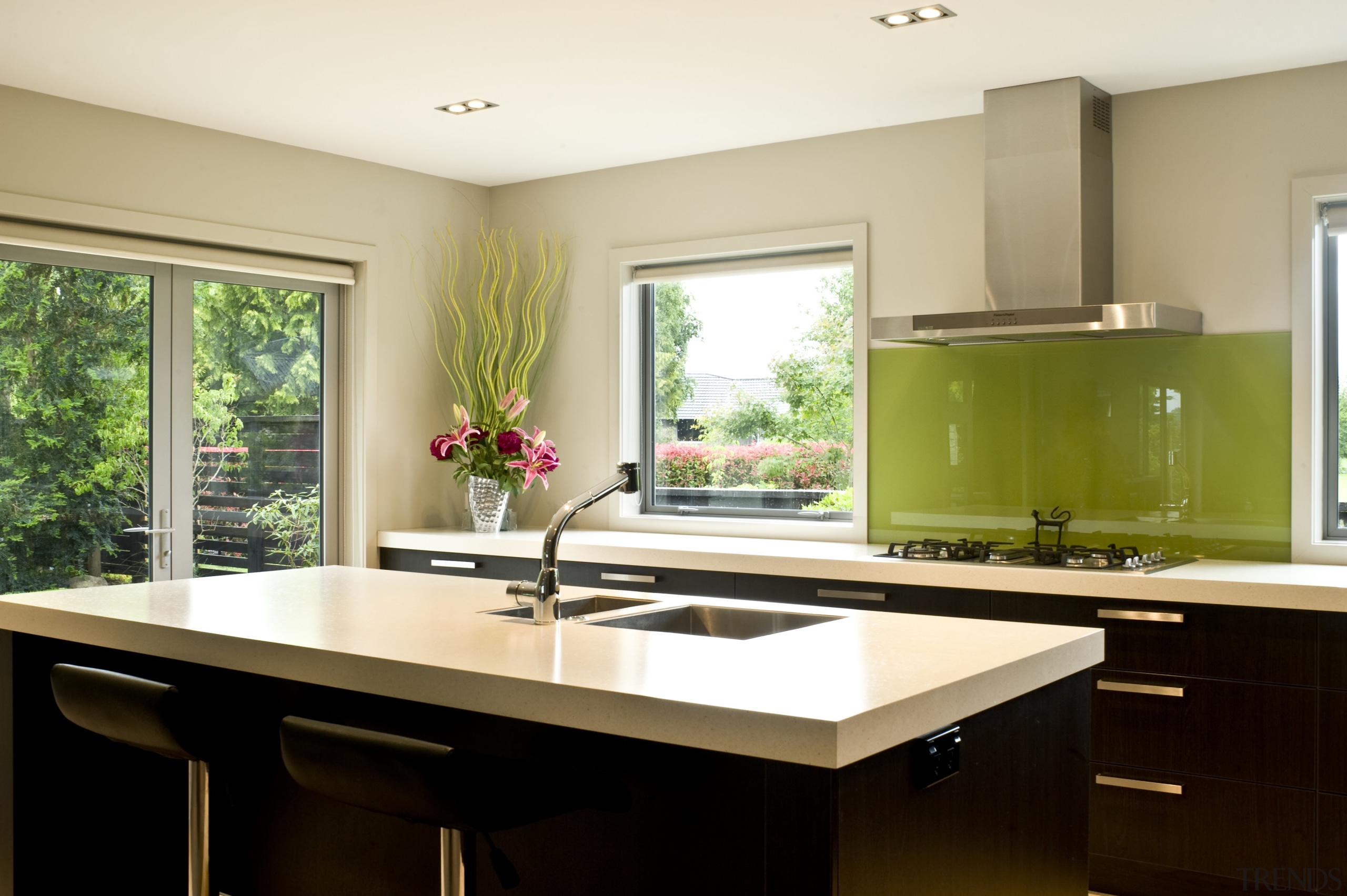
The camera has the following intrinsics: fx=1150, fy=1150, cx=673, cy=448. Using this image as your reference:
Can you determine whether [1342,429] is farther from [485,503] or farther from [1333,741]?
[485,503]

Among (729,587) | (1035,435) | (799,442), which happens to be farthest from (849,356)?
(729,587)

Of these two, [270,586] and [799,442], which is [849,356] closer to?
[799,442]

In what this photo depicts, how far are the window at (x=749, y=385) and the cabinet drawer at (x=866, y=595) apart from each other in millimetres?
727

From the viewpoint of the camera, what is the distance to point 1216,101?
12.1ft

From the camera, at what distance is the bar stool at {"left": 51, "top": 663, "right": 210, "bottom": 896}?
2.11 meters

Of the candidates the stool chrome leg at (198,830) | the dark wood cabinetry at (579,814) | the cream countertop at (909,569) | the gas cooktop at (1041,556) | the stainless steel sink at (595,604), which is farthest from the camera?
the gas cooktop at (1041,556)

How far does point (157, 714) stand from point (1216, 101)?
3507 mm

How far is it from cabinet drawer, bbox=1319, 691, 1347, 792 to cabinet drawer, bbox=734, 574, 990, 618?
89cm

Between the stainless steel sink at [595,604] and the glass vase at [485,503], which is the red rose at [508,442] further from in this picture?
the stainless steel sink at [595,604]

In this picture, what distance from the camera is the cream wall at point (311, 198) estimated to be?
12.8 ft

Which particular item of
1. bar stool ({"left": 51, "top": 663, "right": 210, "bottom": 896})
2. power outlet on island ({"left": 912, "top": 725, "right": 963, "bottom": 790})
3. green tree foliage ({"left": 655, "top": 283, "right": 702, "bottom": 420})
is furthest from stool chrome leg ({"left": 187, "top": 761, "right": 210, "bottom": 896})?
green tree foliage ({"left": 655, "top": 283, "right": 702, "bottom": 420})

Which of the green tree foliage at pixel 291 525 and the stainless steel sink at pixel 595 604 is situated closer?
the stainless steel sink at pixel 595 604

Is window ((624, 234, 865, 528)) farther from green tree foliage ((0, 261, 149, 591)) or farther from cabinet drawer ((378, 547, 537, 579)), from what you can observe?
green tree foliage ((0, 261, 149, 591))

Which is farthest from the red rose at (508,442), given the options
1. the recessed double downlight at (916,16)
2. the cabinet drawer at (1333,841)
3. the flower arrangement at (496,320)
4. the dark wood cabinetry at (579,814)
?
the cabinet drawer at (1333,841)
